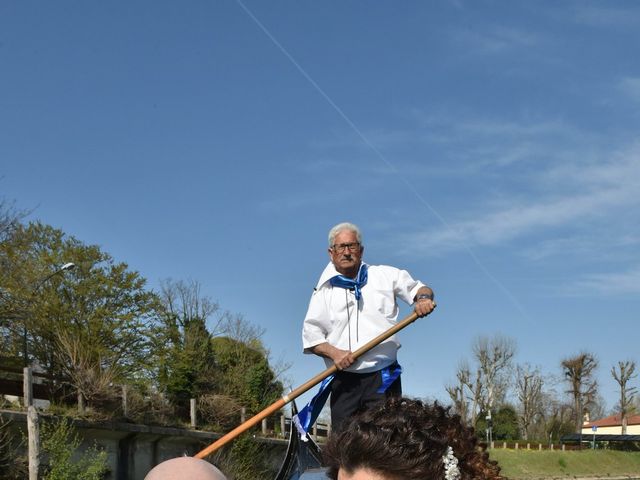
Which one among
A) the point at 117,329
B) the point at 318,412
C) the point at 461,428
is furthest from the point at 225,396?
the point at 461,428

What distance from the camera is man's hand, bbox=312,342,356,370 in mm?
4088

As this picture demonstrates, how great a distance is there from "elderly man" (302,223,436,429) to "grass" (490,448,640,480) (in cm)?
2686

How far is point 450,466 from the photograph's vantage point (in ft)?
5.85

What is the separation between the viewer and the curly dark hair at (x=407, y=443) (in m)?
1.76

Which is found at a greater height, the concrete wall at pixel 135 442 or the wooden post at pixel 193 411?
the wooden post at pixel 193 411

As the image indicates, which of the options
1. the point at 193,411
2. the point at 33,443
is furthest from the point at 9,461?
the point at 193,411

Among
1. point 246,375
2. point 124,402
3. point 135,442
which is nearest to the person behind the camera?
point 124,402

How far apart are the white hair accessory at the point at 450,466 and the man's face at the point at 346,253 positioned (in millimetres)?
2489

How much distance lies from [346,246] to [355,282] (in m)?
0.21

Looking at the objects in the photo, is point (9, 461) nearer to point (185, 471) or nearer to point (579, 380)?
point (185, 471)

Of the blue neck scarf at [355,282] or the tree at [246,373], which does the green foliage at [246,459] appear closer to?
the tree at [246,373]

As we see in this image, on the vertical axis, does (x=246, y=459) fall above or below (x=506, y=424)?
above

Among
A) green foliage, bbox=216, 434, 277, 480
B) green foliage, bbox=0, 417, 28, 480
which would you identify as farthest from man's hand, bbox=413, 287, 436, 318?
green foliage, bbox=216, 434, 277, 480

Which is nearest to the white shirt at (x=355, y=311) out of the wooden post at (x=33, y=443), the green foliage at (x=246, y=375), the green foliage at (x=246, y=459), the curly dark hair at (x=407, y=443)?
the curly dark hair at (x=407, y=443)
